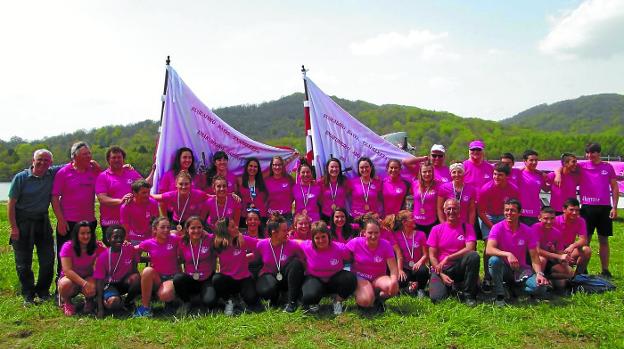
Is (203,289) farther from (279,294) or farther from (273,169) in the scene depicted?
(273,169)

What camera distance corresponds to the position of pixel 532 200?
280 inches

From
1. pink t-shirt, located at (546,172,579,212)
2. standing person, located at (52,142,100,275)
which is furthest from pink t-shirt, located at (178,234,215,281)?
pink t-shirt, located at (546,172,579,212)

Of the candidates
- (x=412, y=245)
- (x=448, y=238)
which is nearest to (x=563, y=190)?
(x=448, y=238)

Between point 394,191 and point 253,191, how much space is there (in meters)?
2.01

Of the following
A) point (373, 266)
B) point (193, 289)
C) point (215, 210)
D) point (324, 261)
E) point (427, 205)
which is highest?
point (215, 210)

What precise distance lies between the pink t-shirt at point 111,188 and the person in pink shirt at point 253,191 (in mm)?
1538

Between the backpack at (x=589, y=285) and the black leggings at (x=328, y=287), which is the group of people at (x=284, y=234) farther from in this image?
the backpack at (x=589, y=285)

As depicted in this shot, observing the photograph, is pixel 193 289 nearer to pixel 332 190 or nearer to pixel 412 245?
pixel 332 190

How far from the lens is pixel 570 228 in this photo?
22.7 ft

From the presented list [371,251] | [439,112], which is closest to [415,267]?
[371,251]

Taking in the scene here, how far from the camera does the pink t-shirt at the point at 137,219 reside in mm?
6305

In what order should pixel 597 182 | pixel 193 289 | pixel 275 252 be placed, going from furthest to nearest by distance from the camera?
pixel 597 182, pixel 275 252, pixel 193 289

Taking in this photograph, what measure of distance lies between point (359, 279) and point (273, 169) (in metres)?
2.22

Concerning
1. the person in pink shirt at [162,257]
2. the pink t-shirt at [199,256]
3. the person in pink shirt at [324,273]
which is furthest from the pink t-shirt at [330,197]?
the person in pink shirt at [162,257]
